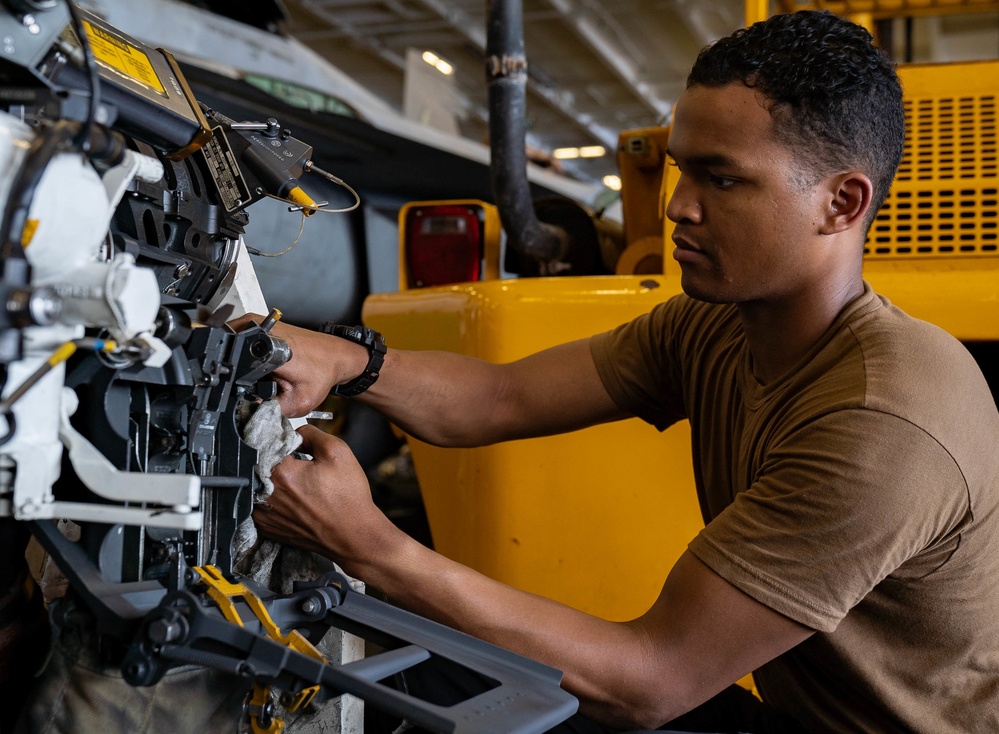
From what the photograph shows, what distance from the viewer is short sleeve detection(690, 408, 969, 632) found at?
112 cm

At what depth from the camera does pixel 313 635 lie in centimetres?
102

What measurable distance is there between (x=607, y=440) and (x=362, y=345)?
1.99 feet

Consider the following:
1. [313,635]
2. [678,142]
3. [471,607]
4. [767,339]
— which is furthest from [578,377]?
[313,635]

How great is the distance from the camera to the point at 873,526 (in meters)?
1.11

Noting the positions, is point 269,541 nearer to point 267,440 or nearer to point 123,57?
point 267,440

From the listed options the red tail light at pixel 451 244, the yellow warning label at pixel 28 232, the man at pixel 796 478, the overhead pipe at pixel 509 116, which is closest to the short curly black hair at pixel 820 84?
the man at pixel 796 478

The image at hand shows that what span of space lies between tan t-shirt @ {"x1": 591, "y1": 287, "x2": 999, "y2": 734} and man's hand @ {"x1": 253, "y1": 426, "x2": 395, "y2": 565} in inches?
16.2

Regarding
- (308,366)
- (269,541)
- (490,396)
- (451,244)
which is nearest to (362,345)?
(308,366)

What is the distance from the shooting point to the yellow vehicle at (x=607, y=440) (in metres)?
1.87

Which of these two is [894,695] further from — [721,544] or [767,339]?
[767,339]

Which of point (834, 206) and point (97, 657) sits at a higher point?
point (834, 206)

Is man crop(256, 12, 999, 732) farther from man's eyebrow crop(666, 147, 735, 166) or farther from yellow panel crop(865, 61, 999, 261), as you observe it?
yellow panel crop(865, 61, 999, 261)

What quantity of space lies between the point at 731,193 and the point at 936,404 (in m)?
0.37

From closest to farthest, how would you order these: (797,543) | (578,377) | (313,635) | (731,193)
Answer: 1. (313,635)
2. (797,543)
3. (731,193)
4. (578,377)
